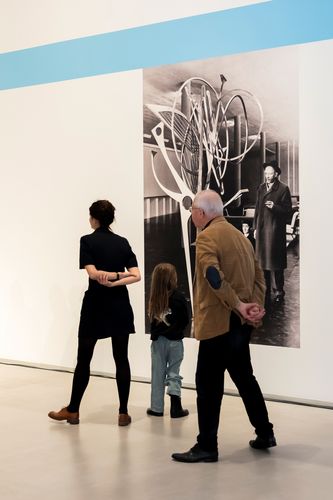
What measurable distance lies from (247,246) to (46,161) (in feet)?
11.4

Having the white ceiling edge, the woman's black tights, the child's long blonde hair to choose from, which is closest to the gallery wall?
the white ceiling edge

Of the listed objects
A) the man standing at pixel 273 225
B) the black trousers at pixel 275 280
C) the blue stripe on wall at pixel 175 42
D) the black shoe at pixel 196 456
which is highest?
the blue stripe on wall at pixel 175 42

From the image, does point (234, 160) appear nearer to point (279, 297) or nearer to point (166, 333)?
point (279, 297)

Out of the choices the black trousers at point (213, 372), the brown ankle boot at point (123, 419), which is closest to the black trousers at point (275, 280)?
the brown ankle boot at point (123, 419)

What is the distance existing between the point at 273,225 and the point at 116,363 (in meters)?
1.64

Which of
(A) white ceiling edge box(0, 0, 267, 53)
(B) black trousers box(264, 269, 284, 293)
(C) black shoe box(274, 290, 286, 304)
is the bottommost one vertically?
(C) black shoe box(274, 290, 286, 304)

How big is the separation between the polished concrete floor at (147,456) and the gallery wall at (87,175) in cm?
70

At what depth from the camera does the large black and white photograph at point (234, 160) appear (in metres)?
6.20

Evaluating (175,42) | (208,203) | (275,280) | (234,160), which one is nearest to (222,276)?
(208,203)

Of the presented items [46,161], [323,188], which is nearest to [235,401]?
[323,188]

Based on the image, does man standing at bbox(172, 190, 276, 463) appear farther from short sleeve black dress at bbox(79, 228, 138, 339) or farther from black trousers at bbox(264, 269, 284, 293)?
black trousers at bbox(264, 269, 284, 293)

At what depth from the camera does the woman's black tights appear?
547 centimetres

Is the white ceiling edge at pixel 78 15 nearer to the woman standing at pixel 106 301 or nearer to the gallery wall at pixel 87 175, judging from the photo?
the gallery wall at pixel 87 175

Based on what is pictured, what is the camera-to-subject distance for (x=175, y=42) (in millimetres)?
6816
